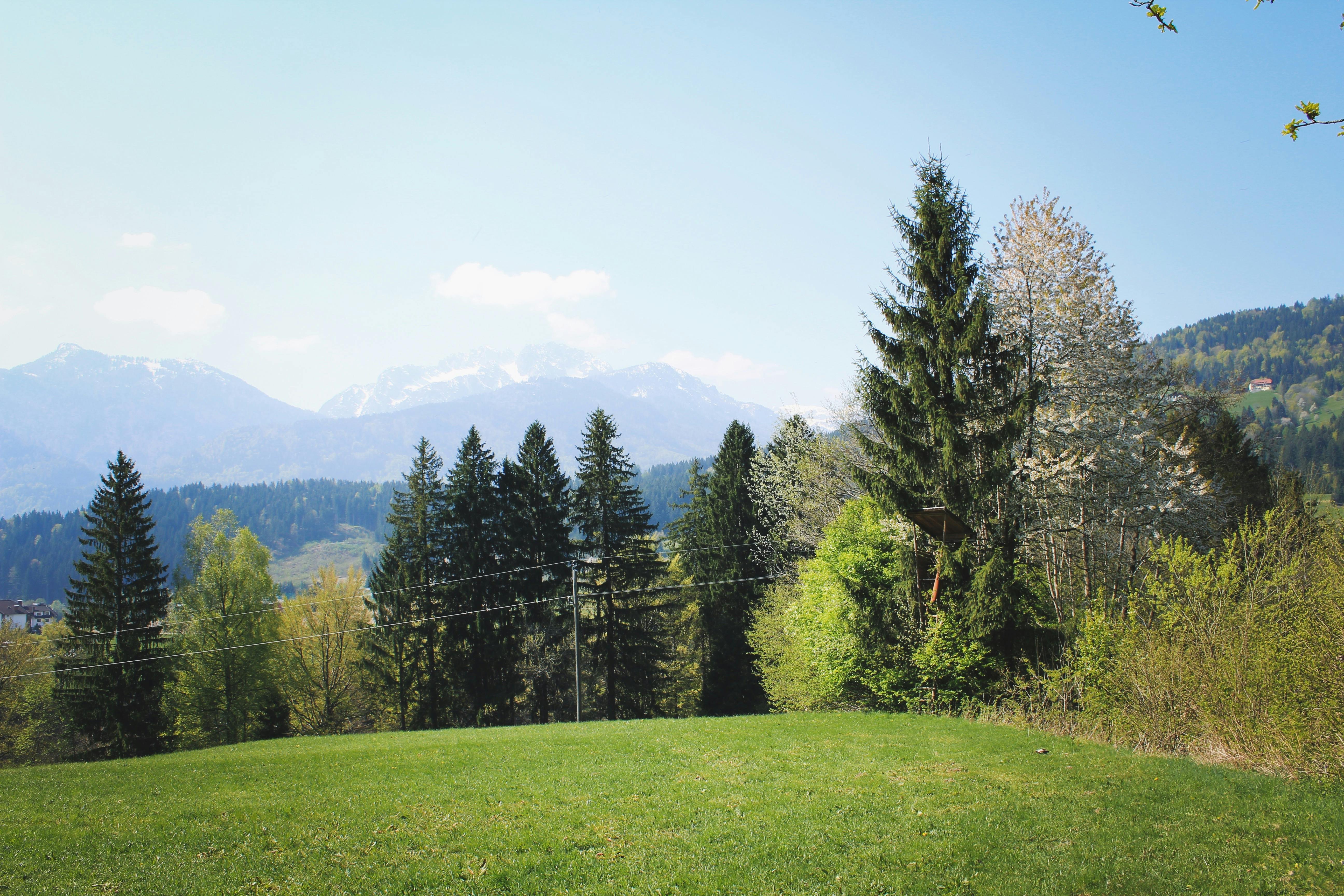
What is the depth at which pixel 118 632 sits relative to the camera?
101 ft

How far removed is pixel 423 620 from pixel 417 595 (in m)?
1.64

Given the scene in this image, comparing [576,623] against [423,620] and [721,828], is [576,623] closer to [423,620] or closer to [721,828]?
[423,620]

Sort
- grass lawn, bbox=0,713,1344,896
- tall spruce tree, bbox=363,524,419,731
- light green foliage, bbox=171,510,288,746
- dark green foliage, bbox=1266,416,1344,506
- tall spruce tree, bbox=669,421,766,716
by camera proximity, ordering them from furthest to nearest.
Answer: dark green foliage, bbox=1266,416,1344,506
tall spruce tree, bbox=669,421,766,716
light green foliage, bbox=171,510,288,746
tall spruce tree, bbox=363,524,419,731
grass lawn, bbox=0,713,1344,896

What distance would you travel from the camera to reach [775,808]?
9.67 metres

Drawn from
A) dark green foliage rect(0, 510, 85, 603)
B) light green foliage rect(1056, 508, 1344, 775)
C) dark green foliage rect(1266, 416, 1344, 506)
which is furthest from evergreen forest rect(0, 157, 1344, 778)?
dark green foliage rect(0, 510, 85, 603)

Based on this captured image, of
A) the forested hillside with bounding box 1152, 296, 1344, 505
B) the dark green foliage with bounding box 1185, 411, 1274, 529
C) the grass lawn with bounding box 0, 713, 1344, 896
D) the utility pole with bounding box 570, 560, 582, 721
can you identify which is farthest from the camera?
the forested hillside with bounding box 1152, 296, 1344, 505

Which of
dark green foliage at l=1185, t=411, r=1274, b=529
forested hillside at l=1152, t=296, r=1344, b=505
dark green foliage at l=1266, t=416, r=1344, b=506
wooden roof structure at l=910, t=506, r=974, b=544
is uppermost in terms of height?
forested hillside at l=1152, t=296, r=1344, b=505

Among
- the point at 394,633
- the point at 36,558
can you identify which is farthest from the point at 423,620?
the point at 36,558

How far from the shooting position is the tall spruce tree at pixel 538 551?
35875mm

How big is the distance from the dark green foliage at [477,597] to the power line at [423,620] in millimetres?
557

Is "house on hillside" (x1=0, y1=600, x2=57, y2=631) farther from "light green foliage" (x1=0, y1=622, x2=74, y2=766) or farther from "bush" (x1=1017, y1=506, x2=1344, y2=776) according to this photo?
"bush" (x1=1017, y1=506, x2=1344, y2=776)

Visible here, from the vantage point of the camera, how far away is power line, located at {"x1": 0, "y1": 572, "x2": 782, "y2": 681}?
100ft

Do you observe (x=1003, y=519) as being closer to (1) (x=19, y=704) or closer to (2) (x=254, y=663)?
(2) (x=254, y=663)

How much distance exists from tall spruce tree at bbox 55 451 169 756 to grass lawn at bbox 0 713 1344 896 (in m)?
19.6
